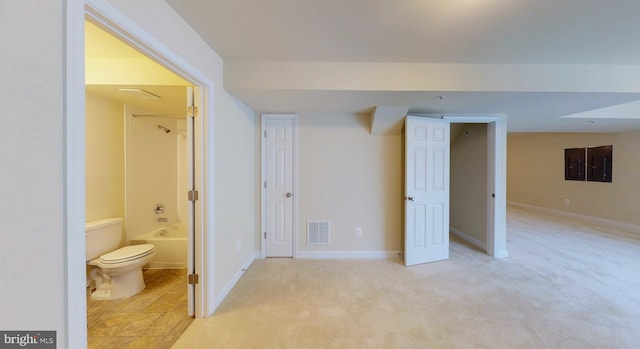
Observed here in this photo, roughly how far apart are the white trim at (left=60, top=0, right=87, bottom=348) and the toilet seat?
5.22 ft

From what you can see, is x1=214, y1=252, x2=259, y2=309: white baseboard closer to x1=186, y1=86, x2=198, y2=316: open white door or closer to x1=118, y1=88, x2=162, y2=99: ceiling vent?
x1=186, y1=86, x2=198, y2=316: open white door

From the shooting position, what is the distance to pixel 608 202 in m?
4.96

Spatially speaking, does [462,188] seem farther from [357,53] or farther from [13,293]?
[13,293]

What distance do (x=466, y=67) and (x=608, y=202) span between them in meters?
5.86

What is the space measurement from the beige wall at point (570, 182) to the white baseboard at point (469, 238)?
12.3 ft

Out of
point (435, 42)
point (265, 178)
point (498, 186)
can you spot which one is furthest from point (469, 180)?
point (265, 178)

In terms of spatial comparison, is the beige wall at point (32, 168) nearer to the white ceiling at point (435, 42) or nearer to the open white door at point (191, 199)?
the white ceiling at point (435, 42)

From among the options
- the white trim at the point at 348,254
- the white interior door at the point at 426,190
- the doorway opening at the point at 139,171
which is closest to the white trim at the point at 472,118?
the white interior door at the point at 426,190

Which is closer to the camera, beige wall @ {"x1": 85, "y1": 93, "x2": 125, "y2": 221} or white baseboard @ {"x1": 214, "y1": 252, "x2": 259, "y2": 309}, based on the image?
white baseboard @ {"x1": 214, "y1": 252, "x2": 259, "y2": 309}

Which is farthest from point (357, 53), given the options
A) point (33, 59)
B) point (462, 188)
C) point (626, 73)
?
point (462, 188)

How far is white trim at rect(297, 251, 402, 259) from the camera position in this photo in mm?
3225

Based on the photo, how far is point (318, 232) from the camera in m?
3.25

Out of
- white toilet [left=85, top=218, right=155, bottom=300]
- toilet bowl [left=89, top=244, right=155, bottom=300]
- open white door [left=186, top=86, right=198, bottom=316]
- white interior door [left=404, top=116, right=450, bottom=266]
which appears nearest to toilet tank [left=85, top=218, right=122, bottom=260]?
white toilet [left=85, top=218, right=155, bottom=300]

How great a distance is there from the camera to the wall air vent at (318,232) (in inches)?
128
